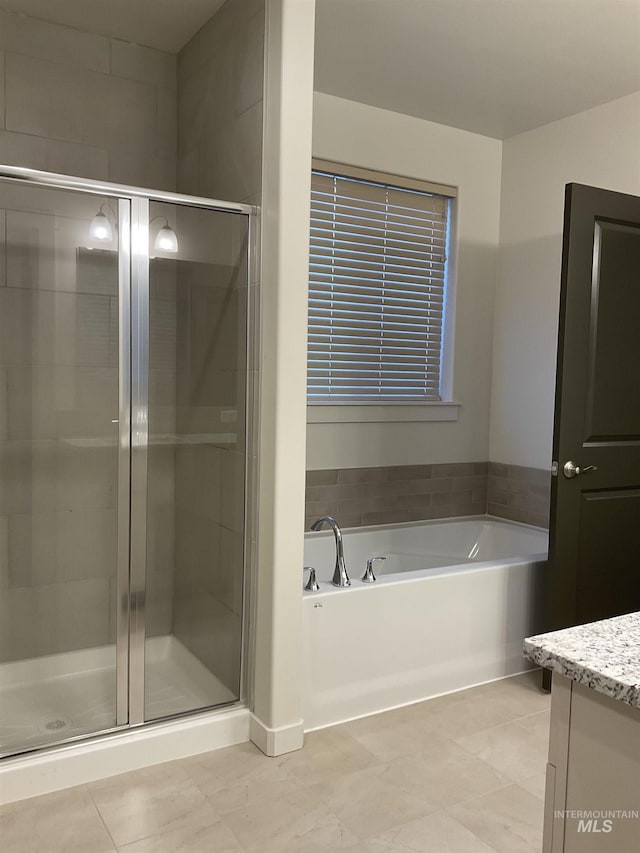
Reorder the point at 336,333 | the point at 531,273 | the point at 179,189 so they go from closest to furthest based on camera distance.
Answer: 1. the point at 179,189
2. the point at 336,333
3. the point at 531,273

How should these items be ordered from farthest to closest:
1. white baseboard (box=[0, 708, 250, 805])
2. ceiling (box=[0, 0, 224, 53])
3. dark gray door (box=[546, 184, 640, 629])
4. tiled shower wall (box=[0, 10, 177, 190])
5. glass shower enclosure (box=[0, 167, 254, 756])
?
1. dark gray door (box=[546, 184, 640, 629])
2. tiled shower wall (box=[0, 10, 177, 190])
3. ceiling (box=[0, 0, 224, 53])
4. glass shower enclosure (box=[0, 167, 254, 756])
5. white baseboard (box=[0, 708, 250, 805])

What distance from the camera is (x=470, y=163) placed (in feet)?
12.9

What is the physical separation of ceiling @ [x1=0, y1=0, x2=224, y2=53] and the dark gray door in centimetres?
160

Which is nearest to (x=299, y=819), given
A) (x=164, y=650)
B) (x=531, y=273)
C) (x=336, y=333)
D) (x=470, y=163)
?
(x=164, y=650)

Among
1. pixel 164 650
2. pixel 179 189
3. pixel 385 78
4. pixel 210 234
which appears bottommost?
pixel 164 650

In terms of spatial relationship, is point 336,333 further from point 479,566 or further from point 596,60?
point 596,60

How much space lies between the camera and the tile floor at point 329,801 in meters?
2.01

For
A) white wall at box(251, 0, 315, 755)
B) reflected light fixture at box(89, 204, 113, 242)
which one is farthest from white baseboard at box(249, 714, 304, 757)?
reflected light fixture at box(89, 204, 113, 242)

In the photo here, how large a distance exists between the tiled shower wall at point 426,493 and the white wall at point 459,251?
0.20 feet

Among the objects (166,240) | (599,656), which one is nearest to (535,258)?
(166,240)

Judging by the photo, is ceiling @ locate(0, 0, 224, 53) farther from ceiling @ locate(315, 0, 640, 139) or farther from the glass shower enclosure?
the glass shower enclosure

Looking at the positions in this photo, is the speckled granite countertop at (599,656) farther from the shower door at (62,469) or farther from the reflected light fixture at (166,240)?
the reflected light fixture at (166,240)

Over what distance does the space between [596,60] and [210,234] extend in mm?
1863

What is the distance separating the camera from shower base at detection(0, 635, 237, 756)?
90.4 inches
